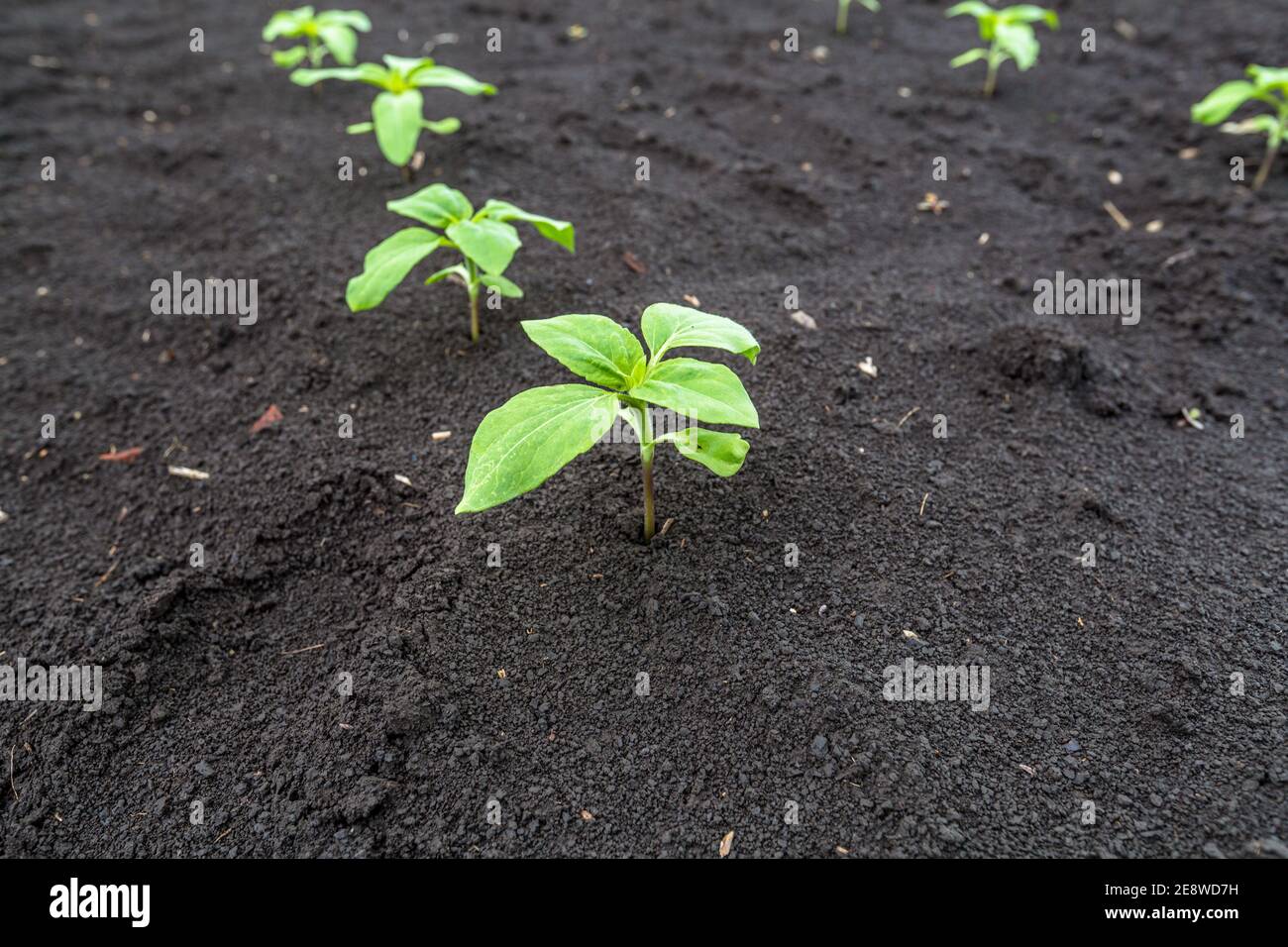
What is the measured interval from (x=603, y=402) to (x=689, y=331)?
0.74ft

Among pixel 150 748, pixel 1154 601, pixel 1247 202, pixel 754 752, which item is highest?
pixel 1247 202

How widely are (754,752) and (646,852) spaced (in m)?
0.28

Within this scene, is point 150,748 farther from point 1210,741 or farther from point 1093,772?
point 1210,741

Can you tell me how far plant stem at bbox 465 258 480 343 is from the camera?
95.5 inches

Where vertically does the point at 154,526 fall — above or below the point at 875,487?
below

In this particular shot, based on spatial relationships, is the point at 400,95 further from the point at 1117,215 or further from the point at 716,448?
the point at 1117,215

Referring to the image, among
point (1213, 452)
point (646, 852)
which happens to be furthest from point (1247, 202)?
point (646, 852)

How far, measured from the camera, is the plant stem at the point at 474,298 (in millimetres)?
2426

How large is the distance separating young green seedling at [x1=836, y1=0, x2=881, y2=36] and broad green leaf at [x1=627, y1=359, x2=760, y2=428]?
13.2 ft

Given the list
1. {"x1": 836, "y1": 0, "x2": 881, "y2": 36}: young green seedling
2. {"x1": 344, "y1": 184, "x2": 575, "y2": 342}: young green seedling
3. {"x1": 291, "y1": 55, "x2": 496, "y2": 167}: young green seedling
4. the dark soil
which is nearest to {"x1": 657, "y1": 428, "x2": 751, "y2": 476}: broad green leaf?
the dark soil

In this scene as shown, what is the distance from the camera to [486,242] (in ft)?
6.84
